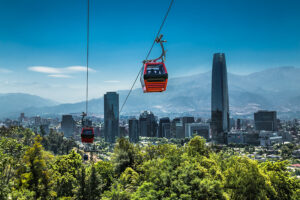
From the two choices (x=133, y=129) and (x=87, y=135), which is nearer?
(x=87, y=135)

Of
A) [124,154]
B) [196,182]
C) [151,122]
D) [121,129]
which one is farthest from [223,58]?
[196,182]

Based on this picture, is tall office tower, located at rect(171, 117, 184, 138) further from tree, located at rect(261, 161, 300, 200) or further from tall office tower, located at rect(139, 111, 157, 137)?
tree, located at rect(261, 161, 300, 200)

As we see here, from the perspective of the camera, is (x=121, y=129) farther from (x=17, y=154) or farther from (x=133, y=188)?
(x=133, y=188)

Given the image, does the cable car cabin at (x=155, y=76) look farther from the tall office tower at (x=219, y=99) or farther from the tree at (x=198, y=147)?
the tall office tower at (x=219, y=99)

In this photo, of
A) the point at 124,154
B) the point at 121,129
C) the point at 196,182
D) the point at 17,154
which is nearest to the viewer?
the point at 196,182

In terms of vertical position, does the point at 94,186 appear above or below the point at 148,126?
above

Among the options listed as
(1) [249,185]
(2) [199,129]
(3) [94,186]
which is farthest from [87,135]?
(2) [199,129]

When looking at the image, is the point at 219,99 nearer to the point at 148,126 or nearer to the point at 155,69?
the point at 148,126
